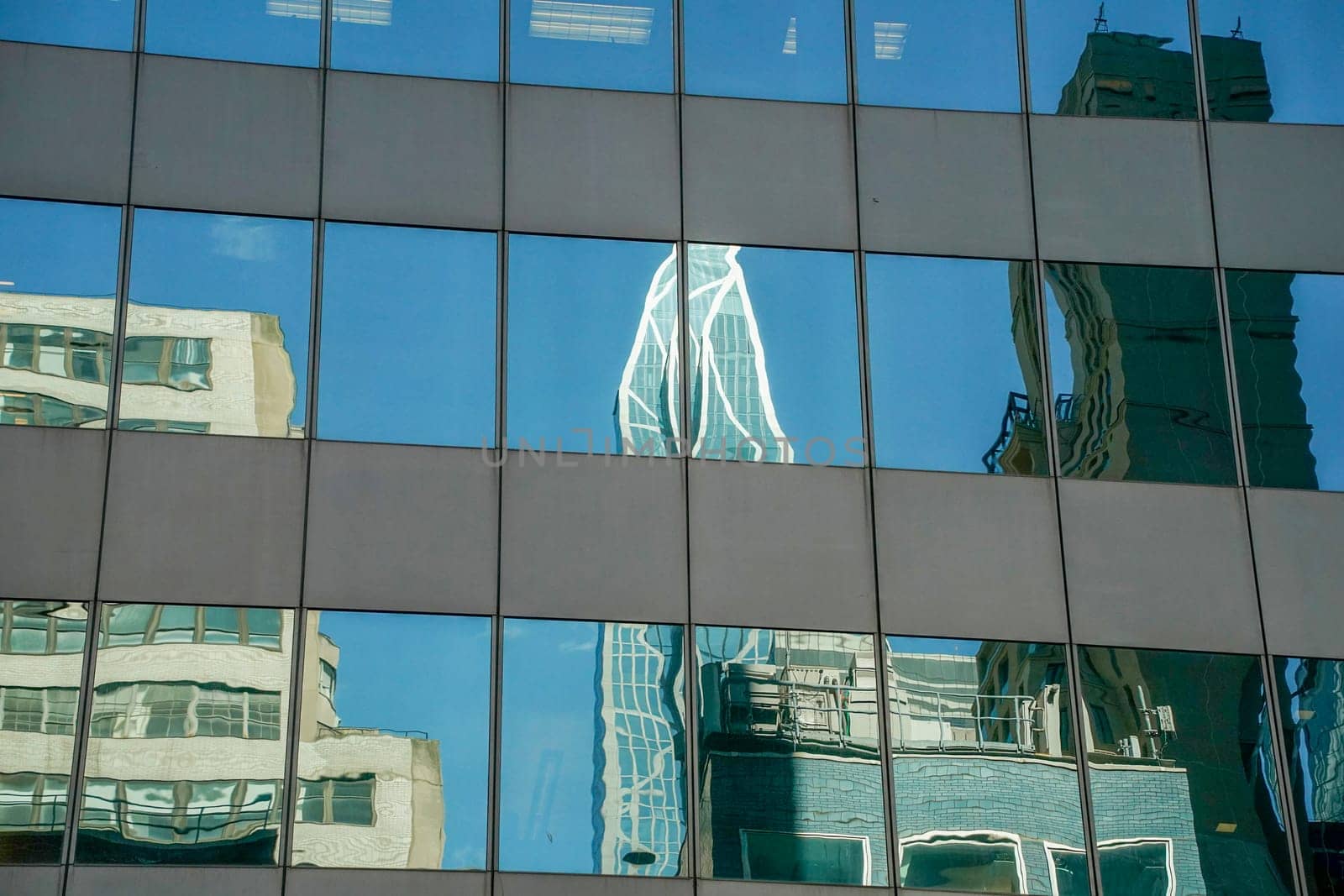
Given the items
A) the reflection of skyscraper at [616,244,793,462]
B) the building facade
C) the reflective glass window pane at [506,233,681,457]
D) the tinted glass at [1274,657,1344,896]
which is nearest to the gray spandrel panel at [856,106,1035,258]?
the building facade

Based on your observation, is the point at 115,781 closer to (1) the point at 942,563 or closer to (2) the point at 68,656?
(2) the point at 68,656

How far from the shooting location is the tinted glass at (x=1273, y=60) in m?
17.3

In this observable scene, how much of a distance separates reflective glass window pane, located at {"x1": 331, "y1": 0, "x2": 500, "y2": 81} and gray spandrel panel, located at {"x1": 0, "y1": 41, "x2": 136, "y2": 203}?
85.1 inches

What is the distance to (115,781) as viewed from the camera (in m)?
13.7

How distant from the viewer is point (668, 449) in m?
15.3

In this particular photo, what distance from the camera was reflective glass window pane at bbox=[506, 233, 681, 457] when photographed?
1530 cm

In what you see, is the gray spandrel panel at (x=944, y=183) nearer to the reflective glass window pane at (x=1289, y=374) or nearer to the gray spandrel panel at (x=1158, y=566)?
the reflective glass window pane at (x=1289, y=374)

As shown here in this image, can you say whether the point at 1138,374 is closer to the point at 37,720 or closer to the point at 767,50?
the point at 767,50

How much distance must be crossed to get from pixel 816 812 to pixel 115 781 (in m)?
6.19

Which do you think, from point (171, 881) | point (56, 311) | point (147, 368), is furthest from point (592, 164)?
point (171, 881)

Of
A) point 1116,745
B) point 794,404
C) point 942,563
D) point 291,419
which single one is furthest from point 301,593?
point 1116,745

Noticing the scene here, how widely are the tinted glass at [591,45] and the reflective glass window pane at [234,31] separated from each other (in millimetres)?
2164

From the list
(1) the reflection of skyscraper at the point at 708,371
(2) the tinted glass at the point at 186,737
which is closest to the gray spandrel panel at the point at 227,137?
(1) the reflection of skyscraper at the point at 708,371

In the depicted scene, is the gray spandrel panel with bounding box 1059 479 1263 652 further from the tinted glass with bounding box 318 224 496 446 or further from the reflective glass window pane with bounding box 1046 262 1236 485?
the tinted glass with bounding box 318 224 496 446
